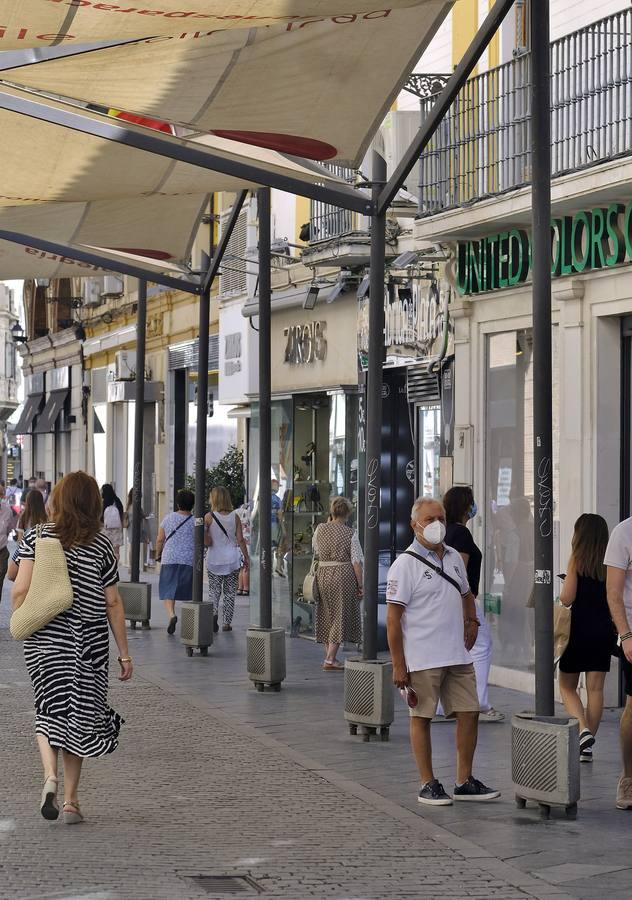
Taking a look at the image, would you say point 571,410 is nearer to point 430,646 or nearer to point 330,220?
point 430,646

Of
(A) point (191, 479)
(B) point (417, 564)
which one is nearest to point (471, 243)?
(B) point (417, 564)

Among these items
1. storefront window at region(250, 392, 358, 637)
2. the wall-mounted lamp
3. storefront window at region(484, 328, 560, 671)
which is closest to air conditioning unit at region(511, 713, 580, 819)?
storefront window at region(484, 328, 560, 671)

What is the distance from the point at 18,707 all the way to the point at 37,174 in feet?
15.0

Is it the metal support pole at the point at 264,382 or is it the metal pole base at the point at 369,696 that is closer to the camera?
the metal pole base at the point at 369,696

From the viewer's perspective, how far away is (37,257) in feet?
64.6

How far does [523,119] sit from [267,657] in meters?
5.29

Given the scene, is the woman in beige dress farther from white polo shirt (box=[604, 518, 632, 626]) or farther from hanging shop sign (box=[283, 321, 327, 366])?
white polo shirt (box=[604, 518, 632, 626])

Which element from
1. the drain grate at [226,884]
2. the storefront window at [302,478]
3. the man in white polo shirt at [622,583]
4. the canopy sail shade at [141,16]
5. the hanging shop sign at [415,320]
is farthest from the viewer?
the storefront window at [302,478]

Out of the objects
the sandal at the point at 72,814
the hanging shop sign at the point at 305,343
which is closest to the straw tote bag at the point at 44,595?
the sandal at the point at 72,814

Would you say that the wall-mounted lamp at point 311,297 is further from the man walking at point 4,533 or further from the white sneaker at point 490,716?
the white sneaker at point 490,716

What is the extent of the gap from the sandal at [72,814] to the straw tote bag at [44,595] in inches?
35.7

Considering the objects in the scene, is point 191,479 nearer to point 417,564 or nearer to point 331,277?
point 331,277

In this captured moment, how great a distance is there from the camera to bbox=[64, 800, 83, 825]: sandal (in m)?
8.89

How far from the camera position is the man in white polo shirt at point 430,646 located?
9547 mm
